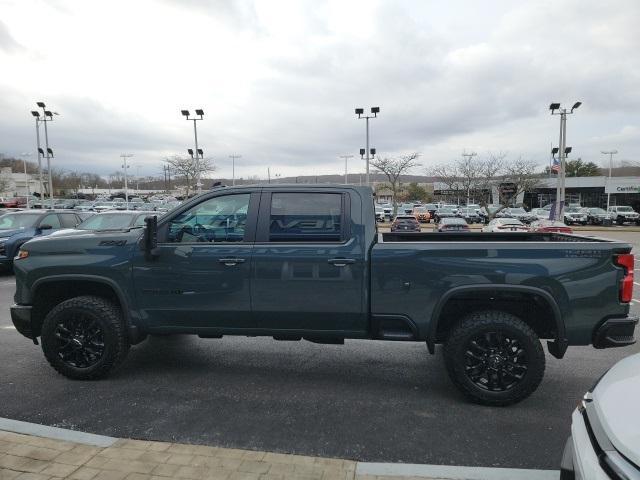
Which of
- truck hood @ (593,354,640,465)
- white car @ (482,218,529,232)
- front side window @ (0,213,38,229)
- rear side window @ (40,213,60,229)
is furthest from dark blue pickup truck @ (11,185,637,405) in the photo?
white car @ (482,218,529,232)

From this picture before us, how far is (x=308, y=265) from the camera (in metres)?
3.98

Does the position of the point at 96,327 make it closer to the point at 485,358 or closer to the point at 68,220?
the point at 485,358

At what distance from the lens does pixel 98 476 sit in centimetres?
276

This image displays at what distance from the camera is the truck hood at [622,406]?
1769 millimetres

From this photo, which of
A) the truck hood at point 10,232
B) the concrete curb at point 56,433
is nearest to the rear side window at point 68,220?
the truck hood at point 10,232

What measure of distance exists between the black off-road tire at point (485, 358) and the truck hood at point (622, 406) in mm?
1275

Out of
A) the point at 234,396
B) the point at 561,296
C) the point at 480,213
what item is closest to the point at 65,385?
the point at 234,396

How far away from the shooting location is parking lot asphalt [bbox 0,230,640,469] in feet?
10.8

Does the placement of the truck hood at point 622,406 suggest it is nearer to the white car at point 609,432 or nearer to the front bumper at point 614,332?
the white car at point 609,432

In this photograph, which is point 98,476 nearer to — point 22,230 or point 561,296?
point 561,296

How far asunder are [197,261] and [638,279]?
11.4 m

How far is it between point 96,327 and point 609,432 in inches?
164

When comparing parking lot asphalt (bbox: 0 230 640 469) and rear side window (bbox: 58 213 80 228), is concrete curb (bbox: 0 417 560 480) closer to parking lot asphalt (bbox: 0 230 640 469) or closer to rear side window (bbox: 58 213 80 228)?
parking lot asphalt (bbox: 0 230 640 469)

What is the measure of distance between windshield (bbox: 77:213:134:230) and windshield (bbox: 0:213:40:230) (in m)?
1.36
